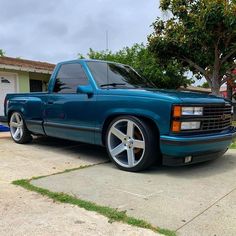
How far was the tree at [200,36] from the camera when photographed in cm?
1230

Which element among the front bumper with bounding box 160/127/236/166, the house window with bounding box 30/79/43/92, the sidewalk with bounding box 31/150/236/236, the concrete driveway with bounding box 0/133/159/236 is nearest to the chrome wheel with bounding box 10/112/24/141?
the concrete driveway with bounding box 0/133/159/236

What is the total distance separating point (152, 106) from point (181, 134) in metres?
0.56

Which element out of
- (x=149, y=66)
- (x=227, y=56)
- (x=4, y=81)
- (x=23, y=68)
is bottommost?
(x=4, y=81)

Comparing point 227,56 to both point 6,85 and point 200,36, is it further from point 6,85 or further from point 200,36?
point 6,85

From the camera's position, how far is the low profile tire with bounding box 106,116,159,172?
191 inches

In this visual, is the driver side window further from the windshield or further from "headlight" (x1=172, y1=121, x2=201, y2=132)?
"headlight" (x1=172, y1=121, x2=201, y2=132)

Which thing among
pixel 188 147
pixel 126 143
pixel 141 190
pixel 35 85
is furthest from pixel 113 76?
pixel 35 85

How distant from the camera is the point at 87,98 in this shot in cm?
569

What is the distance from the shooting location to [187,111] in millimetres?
4629

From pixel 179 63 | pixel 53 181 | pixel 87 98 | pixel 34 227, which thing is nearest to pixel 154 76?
pixel 179 63

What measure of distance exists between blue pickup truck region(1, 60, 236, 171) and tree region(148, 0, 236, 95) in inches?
279

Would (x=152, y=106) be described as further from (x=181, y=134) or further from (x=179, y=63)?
(x=179, y=63)

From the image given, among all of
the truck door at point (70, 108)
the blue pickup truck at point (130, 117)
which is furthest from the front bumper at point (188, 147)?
the truck door at point (70, 108)

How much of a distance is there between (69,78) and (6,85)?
7.94 m
